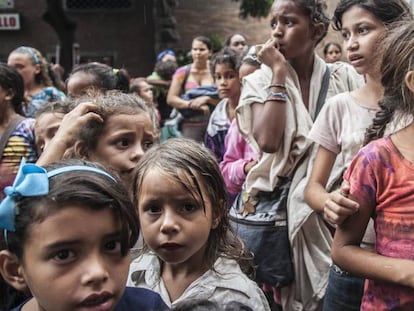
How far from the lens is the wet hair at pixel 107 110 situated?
2205mm

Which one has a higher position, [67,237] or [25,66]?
[67,237]

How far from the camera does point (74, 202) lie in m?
1.33

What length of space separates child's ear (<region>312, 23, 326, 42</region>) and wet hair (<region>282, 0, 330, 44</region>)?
0.05 ft

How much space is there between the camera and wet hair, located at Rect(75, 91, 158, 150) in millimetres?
2205

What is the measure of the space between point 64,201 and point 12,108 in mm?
2569

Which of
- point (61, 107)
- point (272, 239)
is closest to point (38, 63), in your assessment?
point (61, 107)

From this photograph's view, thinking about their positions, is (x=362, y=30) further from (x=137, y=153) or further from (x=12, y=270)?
(x=12, y=270)

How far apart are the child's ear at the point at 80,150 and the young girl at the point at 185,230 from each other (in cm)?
29

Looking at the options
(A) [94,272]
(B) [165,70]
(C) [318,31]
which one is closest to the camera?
(A) [94,272]

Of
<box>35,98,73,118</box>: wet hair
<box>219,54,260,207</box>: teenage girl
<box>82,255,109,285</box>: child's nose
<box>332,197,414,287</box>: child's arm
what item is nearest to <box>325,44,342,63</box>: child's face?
<box>219,54,260,207</box>: teenage girl

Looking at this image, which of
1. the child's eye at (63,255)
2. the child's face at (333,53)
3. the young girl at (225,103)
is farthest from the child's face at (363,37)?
the child's face at (333,53)

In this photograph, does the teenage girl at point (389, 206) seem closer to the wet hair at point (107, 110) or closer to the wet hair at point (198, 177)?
the wet hair at point (198, 177)

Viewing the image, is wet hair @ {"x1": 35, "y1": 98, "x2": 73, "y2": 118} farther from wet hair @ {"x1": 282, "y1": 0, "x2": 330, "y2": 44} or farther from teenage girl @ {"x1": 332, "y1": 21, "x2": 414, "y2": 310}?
teenage girl @ {"x1": 332, "y1": 21, "x2": 414, "y2": 310}

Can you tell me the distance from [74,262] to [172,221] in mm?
549
